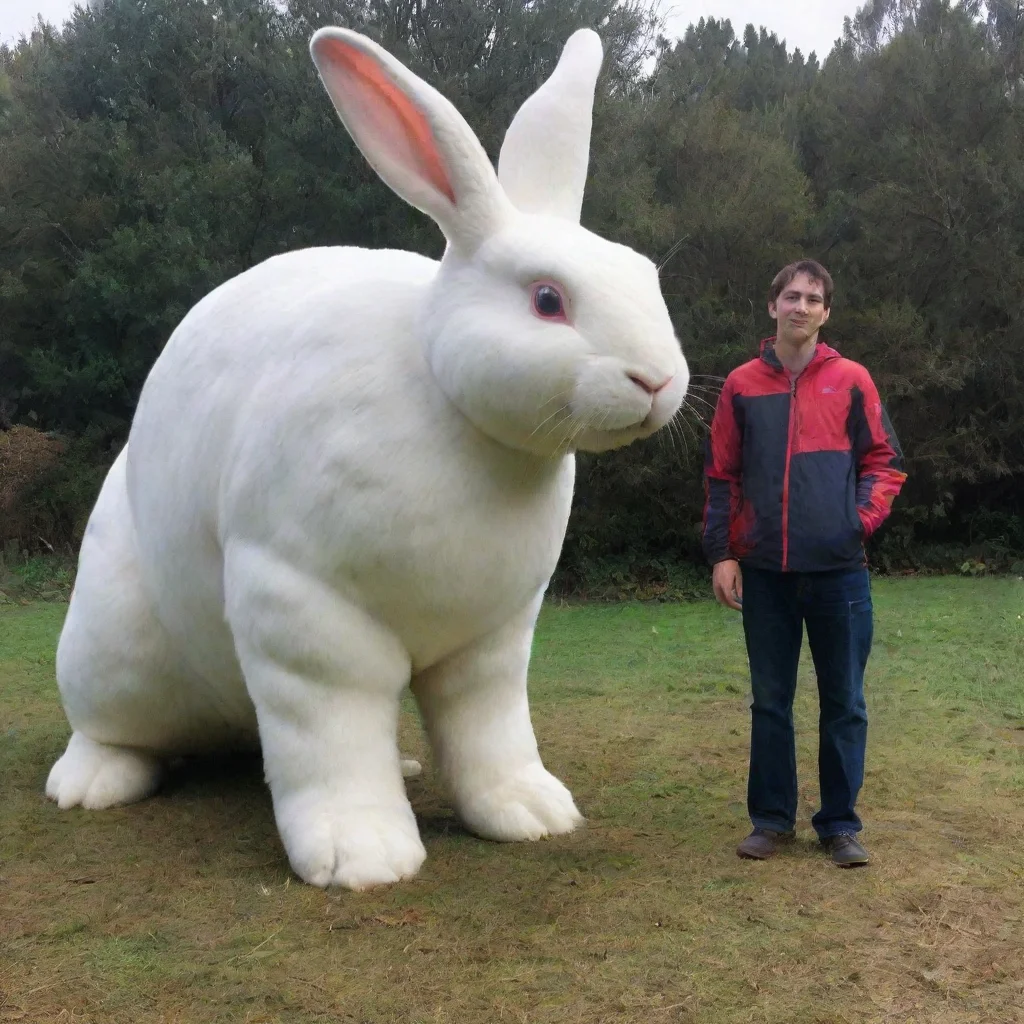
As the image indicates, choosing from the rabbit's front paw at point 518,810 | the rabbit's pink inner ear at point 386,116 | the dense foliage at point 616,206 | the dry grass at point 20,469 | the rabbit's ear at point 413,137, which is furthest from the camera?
the dry grass at point 20,469

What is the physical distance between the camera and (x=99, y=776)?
13.0 ft

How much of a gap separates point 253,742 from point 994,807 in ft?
7.82

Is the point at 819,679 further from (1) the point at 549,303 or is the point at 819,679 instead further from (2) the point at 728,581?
(1) the point at 549,303

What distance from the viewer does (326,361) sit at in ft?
10.3

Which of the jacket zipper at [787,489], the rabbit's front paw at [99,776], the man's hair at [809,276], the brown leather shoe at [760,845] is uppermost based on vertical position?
the man's hair at [809,276]

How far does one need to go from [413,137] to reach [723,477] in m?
1.23

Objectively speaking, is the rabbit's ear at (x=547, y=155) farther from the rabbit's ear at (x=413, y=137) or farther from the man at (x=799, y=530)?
the man at (x=799, y=530)

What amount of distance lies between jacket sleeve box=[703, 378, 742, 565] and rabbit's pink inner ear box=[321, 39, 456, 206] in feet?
3.15

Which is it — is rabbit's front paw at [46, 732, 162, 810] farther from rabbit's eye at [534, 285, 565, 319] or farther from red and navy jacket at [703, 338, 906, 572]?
rabbit's eye at [534, 285, 565, 319]

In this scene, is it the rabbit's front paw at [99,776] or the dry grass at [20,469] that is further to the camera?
the dry grass at [20,469]

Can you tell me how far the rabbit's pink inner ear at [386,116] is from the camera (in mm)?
3053

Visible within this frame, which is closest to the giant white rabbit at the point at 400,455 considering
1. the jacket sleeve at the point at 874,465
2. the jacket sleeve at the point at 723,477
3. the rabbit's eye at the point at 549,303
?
the rabbit's eye at the point at 549,303

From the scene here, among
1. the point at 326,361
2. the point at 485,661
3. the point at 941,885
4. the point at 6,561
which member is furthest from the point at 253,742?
the point at 6,561

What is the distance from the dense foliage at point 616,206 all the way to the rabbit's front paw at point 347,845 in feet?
26.8
